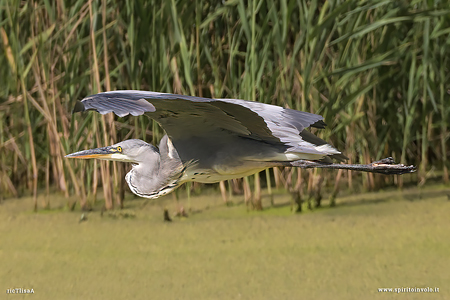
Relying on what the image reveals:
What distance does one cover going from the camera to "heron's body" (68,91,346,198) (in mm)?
2272

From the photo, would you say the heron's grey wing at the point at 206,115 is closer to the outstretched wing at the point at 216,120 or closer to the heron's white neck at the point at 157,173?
the outstretched wing at the point at 216,120

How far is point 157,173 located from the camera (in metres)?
2.65

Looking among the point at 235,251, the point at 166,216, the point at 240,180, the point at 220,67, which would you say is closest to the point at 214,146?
the point at 235,251

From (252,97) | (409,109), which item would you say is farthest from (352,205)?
(252,97)

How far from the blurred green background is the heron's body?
0.69 meters

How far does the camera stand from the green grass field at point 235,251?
10.3 ft

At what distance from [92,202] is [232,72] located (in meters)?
1.35

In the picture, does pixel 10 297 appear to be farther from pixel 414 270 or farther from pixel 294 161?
pixel 414 270

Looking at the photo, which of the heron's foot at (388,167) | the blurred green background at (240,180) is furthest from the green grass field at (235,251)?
the heron's foot at (388,167)

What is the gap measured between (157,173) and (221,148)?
29 centimetres

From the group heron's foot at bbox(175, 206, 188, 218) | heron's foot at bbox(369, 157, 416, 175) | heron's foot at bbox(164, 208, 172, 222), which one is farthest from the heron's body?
heron's foot at bbox(175, 206, 188, 218)

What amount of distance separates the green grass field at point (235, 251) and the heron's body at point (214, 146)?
2.22ft

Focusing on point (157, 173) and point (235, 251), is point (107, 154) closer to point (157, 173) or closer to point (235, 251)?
point (157, 173)

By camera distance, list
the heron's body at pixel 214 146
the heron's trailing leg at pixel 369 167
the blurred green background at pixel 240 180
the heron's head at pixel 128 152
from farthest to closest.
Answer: the blurred green background at pixel 240 180 < the heron's head at pixel 128 152 < the heron's trailing leg at pixel 369 167 < the heron's body at pixel 214 146
